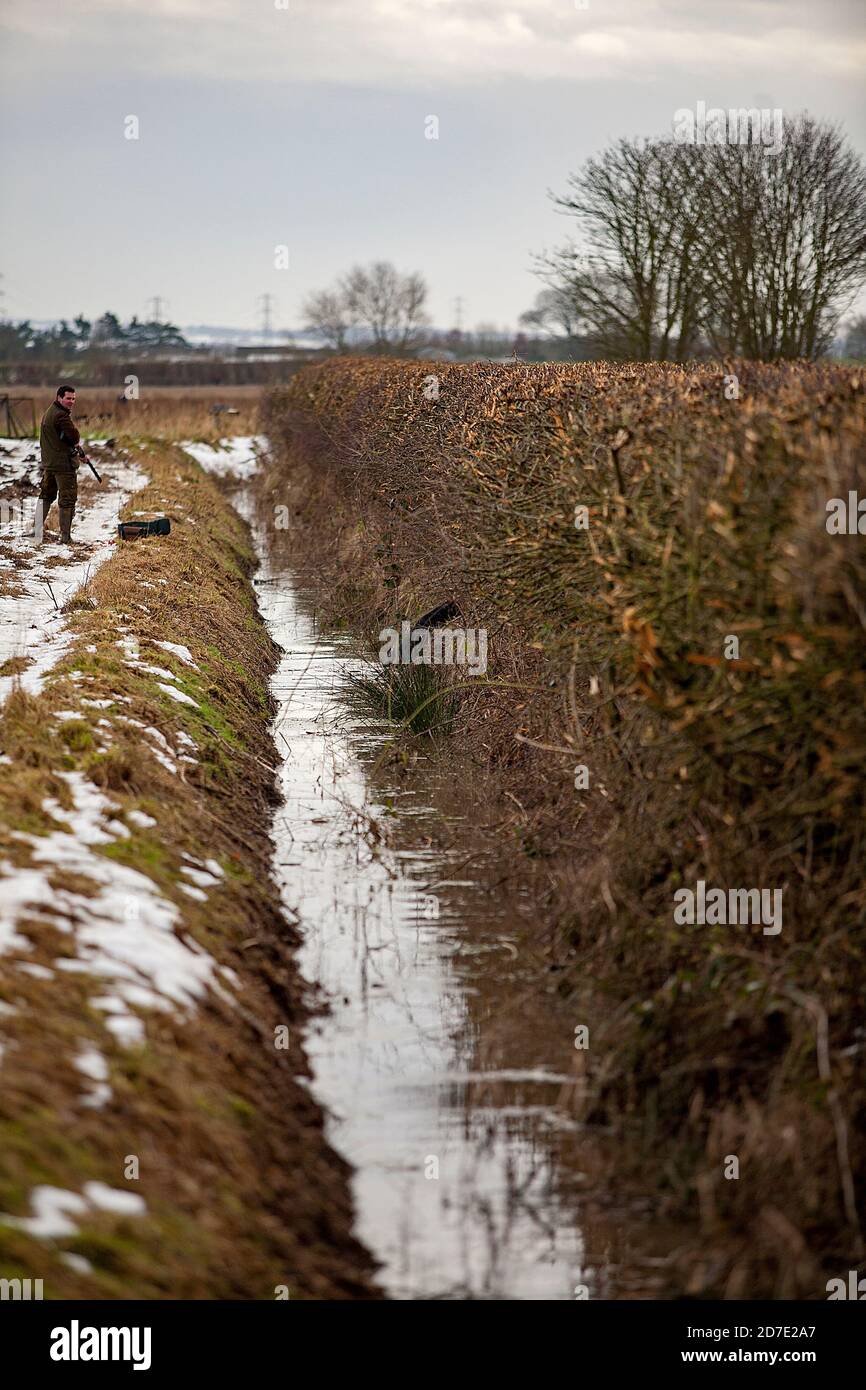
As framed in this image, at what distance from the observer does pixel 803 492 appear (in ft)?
15.2

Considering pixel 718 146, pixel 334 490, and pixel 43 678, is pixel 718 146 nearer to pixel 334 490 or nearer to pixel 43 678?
pixel 334 490

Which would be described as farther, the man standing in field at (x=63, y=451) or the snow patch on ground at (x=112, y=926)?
the man standing in field at (x=63, y=451)

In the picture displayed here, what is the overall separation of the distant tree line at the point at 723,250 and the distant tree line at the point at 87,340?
5602 centimetres

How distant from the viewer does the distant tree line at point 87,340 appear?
85.5m

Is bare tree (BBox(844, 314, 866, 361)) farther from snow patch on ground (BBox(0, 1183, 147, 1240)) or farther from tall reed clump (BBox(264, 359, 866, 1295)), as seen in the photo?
snow patch on ground (BBox(0, 1183, 147, 1240))

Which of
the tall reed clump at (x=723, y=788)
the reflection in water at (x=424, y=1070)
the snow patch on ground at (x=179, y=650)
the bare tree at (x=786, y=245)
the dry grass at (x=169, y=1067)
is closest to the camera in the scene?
the dry grass at (x=169, y=1067)

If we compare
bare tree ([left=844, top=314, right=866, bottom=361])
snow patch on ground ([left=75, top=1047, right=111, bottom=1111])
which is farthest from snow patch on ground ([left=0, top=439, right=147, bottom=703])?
bare tree ([left=844, top=314, right=866, bottom=361])

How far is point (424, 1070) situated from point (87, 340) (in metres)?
97.5

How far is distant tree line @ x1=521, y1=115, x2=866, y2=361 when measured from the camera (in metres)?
23.8

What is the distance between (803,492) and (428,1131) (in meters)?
2.43

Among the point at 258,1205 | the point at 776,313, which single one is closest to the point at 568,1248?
the point at 258,1205

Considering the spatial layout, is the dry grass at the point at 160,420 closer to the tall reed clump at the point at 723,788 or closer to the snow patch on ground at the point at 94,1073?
the tall reed clump at the point at 723,788

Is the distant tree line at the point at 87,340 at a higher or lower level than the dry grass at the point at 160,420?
higher

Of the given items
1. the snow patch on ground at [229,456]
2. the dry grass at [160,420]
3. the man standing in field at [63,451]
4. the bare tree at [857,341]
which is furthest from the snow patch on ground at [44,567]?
the bare tree at [857,341]
